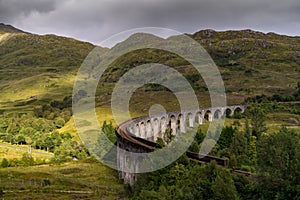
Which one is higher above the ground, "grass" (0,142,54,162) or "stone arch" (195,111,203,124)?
"stone arch" (195,111,203,124)

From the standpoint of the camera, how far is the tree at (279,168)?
27.2 m

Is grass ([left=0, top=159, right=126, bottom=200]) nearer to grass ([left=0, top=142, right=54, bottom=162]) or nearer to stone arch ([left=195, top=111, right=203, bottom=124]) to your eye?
grass ([left=0, top=142, right=54, bottom=162])

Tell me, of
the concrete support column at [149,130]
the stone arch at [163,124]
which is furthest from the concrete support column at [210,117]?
the concrete support column at [149,130]

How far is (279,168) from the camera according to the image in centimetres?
2880

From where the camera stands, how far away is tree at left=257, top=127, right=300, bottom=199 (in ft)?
89.4

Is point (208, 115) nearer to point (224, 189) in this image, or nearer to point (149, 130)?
point (149, 130)

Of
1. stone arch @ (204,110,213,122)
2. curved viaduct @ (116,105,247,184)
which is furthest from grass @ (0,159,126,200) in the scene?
stone arch @ (204,110,213,122)

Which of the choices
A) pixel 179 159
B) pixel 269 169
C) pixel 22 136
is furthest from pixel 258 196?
pixel 22 136

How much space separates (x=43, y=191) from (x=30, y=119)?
337ft

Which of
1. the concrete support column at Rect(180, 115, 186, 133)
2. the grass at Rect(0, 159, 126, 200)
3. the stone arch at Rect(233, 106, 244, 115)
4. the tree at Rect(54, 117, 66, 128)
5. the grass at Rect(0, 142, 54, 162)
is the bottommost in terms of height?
the grass at Rect(0, 142, 54, 162)

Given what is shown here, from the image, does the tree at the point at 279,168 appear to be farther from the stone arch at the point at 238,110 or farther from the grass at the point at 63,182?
the stone arch at the point at 238,110

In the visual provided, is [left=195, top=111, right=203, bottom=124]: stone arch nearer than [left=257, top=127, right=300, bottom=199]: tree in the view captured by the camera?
No

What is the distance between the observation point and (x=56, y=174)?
247 ft

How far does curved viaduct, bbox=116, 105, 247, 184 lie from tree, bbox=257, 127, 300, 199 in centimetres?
2764
